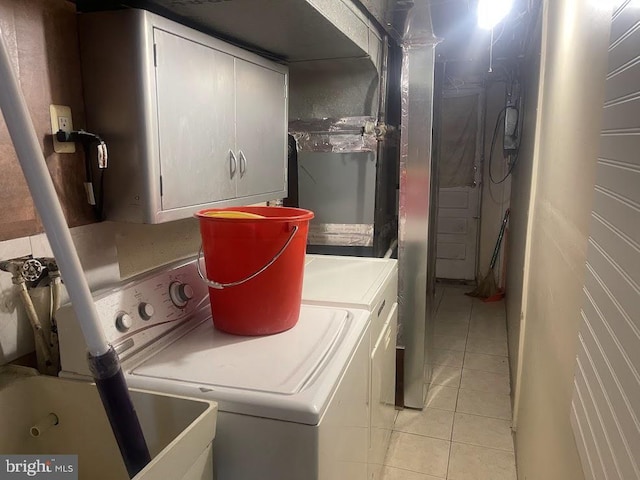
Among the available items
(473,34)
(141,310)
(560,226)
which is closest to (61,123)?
(141,310)

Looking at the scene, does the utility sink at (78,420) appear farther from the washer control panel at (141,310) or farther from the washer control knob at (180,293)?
the washer control knob at (180,293)

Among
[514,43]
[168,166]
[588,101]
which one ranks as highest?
[514,43]

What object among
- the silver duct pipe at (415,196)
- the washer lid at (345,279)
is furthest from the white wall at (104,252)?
the silver duct pipe at (415,196)

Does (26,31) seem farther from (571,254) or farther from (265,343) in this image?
(571,254)

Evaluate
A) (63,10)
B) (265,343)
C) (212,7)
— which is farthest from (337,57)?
(265,343)

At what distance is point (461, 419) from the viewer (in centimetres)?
277

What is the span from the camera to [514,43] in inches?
157

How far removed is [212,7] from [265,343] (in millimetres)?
1067

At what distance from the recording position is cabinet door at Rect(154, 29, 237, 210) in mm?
1405

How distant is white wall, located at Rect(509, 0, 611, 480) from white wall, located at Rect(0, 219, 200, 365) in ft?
4.46

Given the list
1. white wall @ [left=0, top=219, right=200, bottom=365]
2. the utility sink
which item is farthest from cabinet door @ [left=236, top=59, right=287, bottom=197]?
the utility sink

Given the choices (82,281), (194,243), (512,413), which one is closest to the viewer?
(82,281)

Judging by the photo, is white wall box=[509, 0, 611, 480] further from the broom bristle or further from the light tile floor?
the broom bristle

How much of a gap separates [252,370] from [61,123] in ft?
2.92
